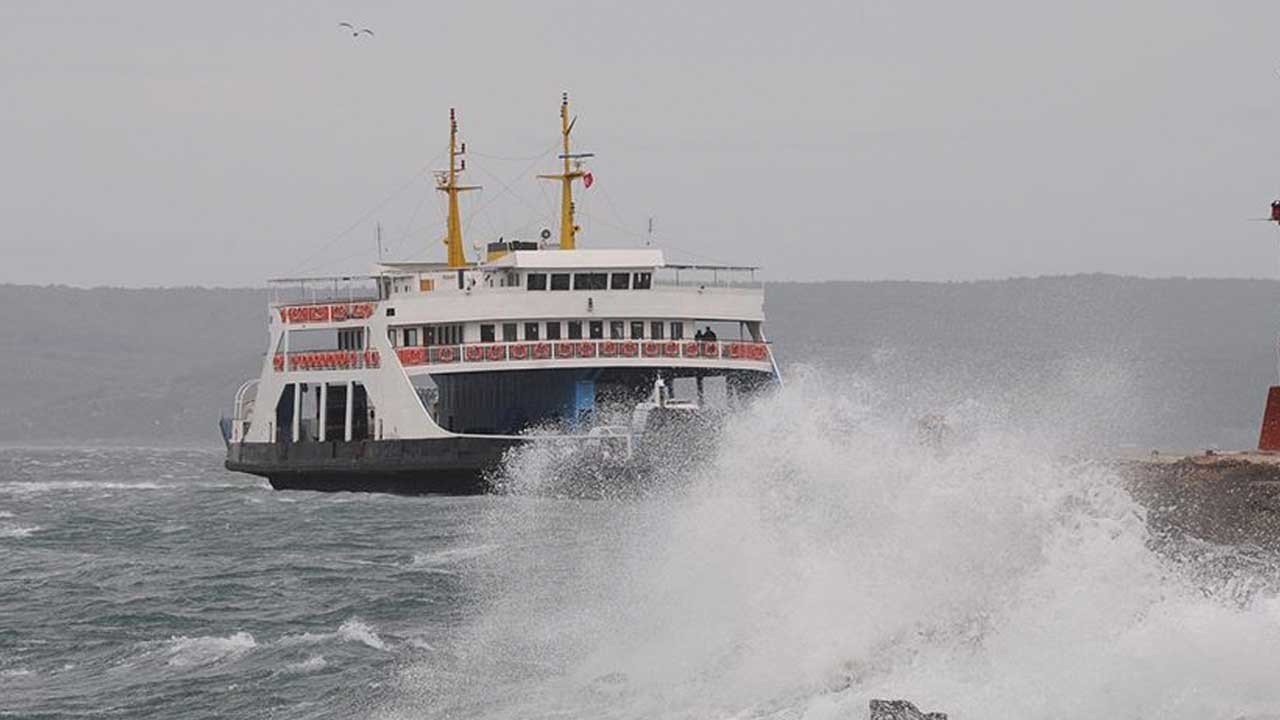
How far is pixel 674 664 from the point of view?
25.5 metres

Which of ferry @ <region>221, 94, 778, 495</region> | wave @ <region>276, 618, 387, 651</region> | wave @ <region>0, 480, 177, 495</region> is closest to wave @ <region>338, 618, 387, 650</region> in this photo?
wave @ <region>276, 618, 387, 651</region>

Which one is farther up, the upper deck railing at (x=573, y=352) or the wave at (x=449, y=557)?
Answer: the upper deck railing at (x=573, y=352)

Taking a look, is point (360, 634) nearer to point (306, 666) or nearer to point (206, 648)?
point (206, 648)

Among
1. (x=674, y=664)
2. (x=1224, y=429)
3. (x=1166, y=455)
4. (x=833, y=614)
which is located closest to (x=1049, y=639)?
(x=833, y=614)

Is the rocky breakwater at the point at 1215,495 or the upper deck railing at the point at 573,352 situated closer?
the rocky breakwater at the point at 1215,495

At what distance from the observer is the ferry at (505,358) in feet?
189

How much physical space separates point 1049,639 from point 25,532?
33840 millimetres

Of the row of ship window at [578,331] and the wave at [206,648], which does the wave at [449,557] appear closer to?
the wave at [206,648]

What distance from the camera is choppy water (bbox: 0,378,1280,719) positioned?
21.3m

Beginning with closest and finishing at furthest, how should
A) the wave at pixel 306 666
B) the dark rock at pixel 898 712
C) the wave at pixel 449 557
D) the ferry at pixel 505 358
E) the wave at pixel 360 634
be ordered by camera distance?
the dark rock at pixel 898 712 < the wave at pixel 306 666 < the wave at pixel 360 634 < the wave at pixel 449 557 < the ferry at pixel 505 358

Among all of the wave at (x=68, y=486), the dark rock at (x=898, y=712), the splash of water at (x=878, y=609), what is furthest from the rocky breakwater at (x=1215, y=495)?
the wave at (x=68, y=486)

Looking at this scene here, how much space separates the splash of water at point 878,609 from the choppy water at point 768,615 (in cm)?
4

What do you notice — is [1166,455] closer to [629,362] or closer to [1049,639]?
[629,362]

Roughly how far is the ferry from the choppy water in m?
17.7
